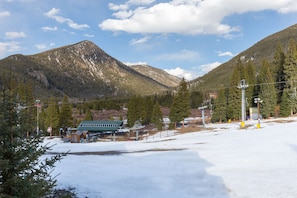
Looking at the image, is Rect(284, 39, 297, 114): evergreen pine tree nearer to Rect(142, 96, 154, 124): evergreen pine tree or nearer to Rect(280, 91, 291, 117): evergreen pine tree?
Rect(280, 91, 291, 117): evergreen pine tree

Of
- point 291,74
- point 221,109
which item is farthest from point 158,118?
point 291,74

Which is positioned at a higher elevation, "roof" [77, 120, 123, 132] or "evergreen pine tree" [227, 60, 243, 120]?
"evergreen pine tree" [227, 60, 243, 120]

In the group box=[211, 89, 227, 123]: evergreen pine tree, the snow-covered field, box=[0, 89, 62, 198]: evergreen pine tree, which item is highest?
box=[211, 89, 227, 123]: evergreen pine tree

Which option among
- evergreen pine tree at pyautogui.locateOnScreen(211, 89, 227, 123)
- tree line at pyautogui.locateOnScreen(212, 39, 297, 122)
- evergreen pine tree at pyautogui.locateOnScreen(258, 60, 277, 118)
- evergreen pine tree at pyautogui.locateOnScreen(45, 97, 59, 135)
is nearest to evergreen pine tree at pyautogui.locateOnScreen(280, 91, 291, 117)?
tree line at pyautogui.locateOnScreen(212, 39, 297, 122)

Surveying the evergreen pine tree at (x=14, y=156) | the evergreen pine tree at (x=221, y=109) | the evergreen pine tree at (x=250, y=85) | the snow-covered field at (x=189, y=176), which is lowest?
the snow-covered field at (x=189, y=176)

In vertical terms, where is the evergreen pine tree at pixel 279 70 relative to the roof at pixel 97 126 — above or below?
above

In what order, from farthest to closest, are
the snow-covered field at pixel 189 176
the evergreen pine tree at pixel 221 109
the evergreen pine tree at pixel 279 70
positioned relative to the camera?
the evergreen pine tree at pixel 221 109 < the evergreen pine tree at pixel 279 70 < the snow-covered field at pixel 189 176

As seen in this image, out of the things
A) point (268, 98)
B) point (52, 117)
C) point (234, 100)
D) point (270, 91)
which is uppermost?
point (270, 91)

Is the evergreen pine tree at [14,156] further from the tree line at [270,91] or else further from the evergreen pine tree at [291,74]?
the evergreen pine tree at [291,74]

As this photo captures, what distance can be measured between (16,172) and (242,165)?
37.5ft

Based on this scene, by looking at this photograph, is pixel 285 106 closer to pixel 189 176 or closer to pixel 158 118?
pixel 158 118

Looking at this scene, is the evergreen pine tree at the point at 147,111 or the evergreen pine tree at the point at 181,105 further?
the evergreen pine tree at the point at 147,111

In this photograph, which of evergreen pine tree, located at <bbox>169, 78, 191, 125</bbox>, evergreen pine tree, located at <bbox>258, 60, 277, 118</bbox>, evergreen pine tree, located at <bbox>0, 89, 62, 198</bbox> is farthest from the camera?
evergreen pine tree, located at <bbox>258, 60, 277, 118</bbox>

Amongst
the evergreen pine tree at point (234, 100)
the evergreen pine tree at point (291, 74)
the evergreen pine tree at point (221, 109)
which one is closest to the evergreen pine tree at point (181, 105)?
the evergreen pine tree at point (234, 100)
